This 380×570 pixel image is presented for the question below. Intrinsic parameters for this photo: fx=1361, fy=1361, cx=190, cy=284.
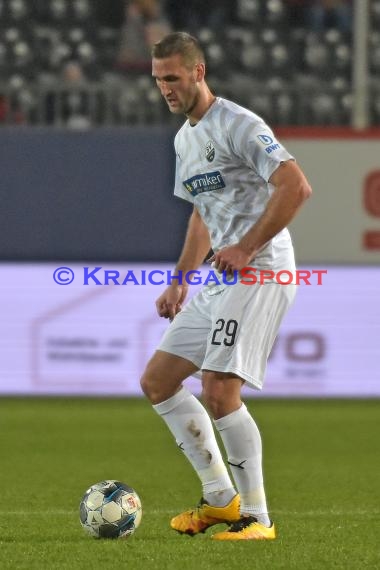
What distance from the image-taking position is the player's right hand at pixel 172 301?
5.63m

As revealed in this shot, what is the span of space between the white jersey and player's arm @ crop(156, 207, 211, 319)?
0.29 m

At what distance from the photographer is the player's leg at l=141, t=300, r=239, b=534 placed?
533cm

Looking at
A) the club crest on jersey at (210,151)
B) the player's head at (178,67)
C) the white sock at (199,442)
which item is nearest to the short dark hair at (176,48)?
the player's head at (178,67)

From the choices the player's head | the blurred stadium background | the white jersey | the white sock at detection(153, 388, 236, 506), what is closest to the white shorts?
the white jersey

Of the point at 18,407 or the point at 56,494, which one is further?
the point at 18,407

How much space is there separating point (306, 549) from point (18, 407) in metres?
7.73

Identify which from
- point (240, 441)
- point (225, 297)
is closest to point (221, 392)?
point (240, 441)

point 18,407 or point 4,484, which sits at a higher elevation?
point 4,484

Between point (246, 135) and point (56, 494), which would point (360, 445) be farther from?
point (246, 135)

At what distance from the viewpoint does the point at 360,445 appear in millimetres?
9867

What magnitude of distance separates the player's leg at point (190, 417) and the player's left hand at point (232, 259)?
1.44ft

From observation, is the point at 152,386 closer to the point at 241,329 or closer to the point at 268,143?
the point at 241,329

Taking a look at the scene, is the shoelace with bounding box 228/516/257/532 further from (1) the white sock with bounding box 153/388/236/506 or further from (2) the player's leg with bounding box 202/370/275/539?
(1) the white sock with bounding box 153/388/236/506

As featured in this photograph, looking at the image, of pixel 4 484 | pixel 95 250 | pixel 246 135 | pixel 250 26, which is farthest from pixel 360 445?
pixel 250 26
